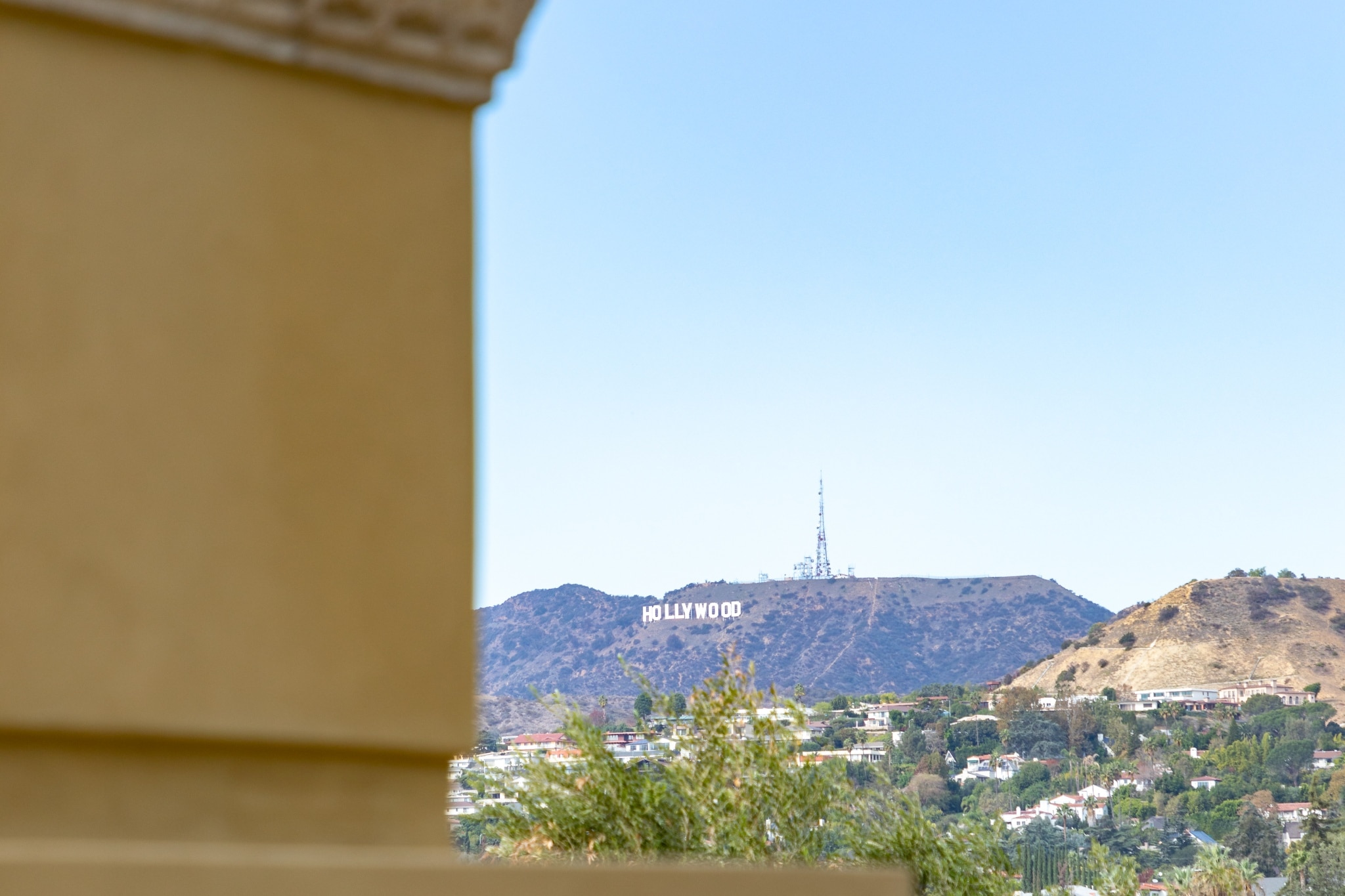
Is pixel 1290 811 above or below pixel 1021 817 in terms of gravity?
above

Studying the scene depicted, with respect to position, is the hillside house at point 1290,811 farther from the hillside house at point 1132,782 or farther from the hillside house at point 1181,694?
the hillside house at point 1181,694

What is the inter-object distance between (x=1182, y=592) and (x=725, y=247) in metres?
52.4

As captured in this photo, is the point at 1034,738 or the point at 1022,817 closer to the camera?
the point at 1022,817

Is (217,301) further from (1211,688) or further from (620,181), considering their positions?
(620,181)

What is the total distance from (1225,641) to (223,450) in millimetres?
74284

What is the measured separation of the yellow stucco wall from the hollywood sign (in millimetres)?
104503

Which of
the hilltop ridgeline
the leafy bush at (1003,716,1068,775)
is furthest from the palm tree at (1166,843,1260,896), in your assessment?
the hilltop ridgeline

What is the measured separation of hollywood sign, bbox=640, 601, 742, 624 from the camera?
10550cm

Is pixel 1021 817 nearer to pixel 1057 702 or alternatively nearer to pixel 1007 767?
pixel 1007 767

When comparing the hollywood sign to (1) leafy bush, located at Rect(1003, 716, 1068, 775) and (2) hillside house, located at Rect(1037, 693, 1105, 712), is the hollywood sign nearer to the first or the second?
(2) hillside house, located at Rect(1037, 693, 1105, 712)

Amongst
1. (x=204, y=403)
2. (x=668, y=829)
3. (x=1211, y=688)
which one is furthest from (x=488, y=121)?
(x=1211, y=688)

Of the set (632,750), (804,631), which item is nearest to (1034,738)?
(804,631)

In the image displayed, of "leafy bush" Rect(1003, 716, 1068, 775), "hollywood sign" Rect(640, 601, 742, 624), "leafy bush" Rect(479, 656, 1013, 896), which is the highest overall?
"hollywood sign" Rect(640, 601, 742, 624)

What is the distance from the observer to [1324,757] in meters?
50.9
